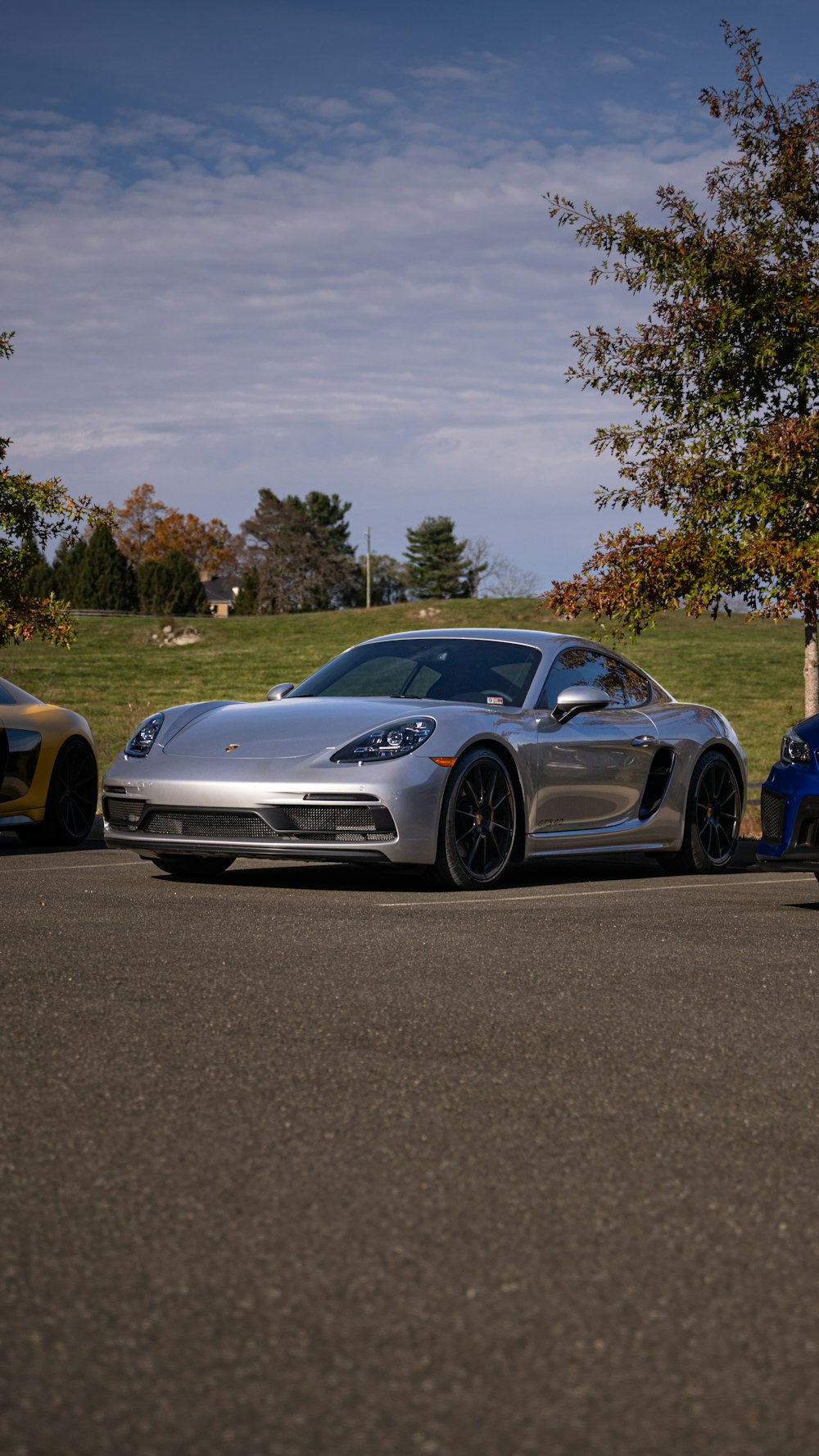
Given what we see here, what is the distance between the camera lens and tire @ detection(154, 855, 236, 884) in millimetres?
8844

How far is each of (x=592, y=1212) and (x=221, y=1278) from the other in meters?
0.76

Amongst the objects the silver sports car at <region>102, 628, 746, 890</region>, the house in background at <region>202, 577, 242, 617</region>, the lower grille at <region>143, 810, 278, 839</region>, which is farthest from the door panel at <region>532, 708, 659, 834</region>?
the house in background at <region>202, 577, 242, 617</region>

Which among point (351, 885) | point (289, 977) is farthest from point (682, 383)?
point (289, 977)

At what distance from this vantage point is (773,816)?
8016mm

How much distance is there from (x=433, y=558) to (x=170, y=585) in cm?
3807

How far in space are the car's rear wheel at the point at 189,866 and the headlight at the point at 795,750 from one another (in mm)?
3010

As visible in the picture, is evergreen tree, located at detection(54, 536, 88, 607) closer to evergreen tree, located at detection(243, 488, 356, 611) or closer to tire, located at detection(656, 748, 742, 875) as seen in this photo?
evergreen tree, located at detection(243, 488, 356, 611)

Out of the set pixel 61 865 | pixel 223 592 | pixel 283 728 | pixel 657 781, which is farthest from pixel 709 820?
pixel 223 592

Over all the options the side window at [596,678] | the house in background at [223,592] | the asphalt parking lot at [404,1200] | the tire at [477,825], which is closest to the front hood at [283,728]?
the tire at [477,825]

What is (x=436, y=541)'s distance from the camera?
123m

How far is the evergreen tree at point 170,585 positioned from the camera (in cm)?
8700

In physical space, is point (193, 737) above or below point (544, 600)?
below

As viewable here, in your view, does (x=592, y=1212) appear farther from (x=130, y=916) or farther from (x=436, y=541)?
(x=436, y=541)

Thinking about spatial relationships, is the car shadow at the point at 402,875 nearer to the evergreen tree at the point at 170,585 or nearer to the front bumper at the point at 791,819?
the front bumper at the point at 791,819
